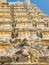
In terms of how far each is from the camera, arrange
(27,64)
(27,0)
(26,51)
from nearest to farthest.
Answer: (27,64) → (26,51) → (27,0)

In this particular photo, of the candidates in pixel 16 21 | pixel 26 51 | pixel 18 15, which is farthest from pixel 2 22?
pixel 26 51

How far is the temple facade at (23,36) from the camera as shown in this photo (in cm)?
2138

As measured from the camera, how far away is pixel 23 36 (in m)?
34.7

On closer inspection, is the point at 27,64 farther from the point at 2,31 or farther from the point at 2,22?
the point at 2,22

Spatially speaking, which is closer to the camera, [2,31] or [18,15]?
[2,31]

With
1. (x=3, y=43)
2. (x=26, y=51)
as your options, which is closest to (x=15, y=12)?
(x=3, y=43)

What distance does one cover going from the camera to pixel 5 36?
35000mm

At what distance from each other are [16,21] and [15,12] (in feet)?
22.7

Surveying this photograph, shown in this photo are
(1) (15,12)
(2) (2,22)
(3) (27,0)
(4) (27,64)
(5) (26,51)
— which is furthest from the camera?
(3) (27,0)

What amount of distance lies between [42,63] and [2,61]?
97.5 inches

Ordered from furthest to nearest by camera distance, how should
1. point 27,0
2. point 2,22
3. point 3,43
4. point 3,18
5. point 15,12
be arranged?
point 27,0
point 15,12
point 3,18
point 2,22
point 3,43

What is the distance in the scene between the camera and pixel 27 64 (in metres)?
20.3

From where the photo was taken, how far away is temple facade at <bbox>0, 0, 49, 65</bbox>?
70.1 feet

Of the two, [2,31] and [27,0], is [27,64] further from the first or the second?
[27,0]
